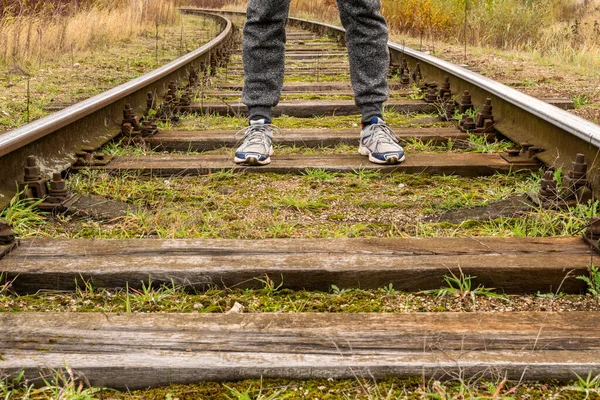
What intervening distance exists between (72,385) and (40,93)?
14.0 feet

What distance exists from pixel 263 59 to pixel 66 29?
19.6 ft

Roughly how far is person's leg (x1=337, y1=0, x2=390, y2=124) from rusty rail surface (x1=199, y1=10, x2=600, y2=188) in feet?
2.26

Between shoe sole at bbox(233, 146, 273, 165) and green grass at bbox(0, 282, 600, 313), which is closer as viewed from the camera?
green grass at bbox(0, 282, 600, 313)

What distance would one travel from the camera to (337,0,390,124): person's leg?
10.9ft

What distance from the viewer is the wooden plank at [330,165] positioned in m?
3.10

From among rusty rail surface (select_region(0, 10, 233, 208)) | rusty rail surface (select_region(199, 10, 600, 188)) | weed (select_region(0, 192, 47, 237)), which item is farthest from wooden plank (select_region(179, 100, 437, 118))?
weed (select_region(0, 192, 47, 237))

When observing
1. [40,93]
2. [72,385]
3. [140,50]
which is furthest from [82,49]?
[72,385]

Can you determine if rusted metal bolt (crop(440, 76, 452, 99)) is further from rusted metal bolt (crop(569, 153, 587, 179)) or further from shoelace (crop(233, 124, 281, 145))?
rusted metal bolt (crop(569, 153, 587, 179))

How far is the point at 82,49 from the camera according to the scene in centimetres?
823

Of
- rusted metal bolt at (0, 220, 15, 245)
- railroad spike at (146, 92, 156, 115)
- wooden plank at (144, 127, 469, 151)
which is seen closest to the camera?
rusted metal bolt at (0, 220, 15, 245)

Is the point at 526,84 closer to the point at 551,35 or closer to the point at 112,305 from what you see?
the point at 112,305

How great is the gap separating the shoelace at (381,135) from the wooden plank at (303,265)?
1199 millimetres

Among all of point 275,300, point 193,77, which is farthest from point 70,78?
point 275,300

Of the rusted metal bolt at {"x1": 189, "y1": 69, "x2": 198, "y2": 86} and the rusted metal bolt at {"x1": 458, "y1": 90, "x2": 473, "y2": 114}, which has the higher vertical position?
the rusted metal bolt at {"x1": 458, "y1": 90, "x2": 473, "y2": 114}
